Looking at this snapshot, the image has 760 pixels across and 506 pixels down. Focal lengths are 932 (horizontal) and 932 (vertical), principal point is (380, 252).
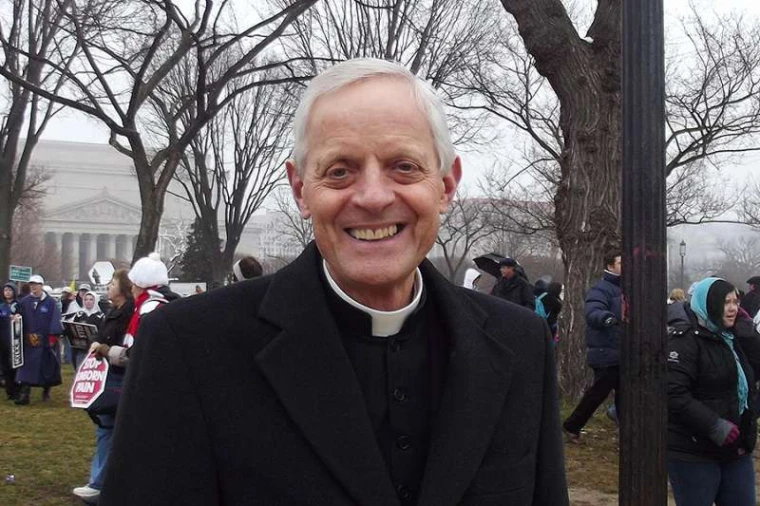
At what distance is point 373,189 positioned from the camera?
1796 mm

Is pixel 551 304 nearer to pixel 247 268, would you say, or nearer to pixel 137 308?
pixel 247 268

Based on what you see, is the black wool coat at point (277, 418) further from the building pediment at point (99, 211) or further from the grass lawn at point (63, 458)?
the building pediment at point (99, 211)

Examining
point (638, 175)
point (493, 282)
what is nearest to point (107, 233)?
point (493, 282)

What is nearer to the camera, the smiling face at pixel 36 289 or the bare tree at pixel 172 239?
the smiling face at pixel 36 289

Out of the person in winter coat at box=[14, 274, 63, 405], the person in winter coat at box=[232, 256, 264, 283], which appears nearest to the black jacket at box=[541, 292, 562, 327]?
the person in winter coat at box=[232, 256, 264, 283]

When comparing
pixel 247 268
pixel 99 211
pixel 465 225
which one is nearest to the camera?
pixel 247 268

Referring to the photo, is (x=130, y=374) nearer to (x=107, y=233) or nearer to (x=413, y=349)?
(x=413, y=349)

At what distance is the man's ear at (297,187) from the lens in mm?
1937

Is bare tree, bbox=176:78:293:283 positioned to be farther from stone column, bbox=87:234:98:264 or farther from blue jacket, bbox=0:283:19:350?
stone column, bbox=87:234:98:264

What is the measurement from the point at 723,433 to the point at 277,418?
12.1 ft

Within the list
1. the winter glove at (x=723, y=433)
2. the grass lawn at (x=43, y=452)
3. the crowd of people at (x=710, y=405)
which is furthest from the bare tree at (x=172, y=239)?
the winter glove at (x=723, y=433)

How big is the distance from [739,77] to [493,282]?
12059 mm

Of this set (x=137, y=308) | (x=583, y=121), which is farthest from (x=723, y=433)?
(x=583, y=121)

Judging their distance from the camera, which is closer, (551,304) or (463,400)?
(463,400)
